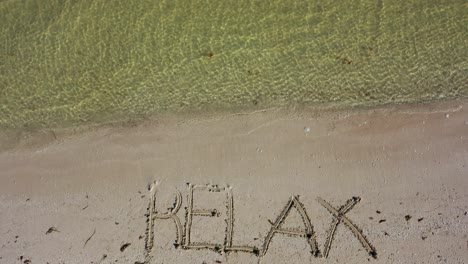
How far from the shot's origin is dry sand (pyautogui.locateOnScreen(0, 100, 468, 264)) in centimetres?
774

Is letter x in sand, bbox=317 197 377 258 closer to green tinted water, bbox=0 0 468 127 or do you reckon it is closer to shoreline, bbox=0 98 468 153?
shoreline, bbox=0 98 468 153

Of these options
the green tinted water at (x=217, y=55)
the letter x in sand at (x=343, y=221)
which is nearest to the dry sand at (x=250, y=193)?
the letter x in sand at (x=343, y=221)

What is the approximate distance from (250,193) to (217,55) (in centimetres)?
259

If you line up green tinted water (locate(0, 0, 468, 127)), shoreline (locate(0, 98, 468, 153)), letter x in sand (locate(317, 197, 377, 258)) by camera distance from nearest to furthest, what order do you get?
letter x in sand (locate(317, 197, 377, 258)) → shoreline (locate(0, 98, 468, 153)) → green tinted water (locate(0, 0, 468, 127))

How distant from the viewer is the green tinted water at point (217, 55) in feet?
27.0

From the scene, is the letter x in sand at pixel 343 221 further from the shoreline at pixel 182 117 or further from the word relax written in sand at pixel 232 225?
the shoreline at pixel 182 117

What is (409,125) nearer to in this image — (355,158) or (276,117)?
(355,158)

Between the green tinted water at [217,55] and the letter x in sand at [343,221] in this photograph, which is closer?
the letter x in sand at [343,221]

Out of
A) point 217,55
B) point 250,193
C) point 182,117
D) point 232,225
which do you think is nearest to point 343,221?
point 250,193

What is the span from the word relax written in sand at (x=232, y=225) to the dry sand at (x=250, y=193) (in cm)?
2

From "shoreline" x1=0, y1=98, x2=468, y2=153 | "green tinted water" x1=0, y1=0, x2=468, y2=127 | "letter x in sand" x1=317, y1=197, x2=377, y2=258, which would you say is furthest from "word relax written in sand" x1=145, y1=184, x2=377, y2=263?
"green tinted water" x1=0, y1=0, x2=468, y2=127

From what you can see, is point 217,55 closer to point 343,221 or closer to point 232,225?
Answer: point 232,225

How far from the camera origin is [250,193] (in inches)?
309

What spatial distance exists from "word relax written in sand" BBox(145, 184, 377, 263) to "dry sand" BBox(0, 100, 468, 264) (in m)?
0.02
